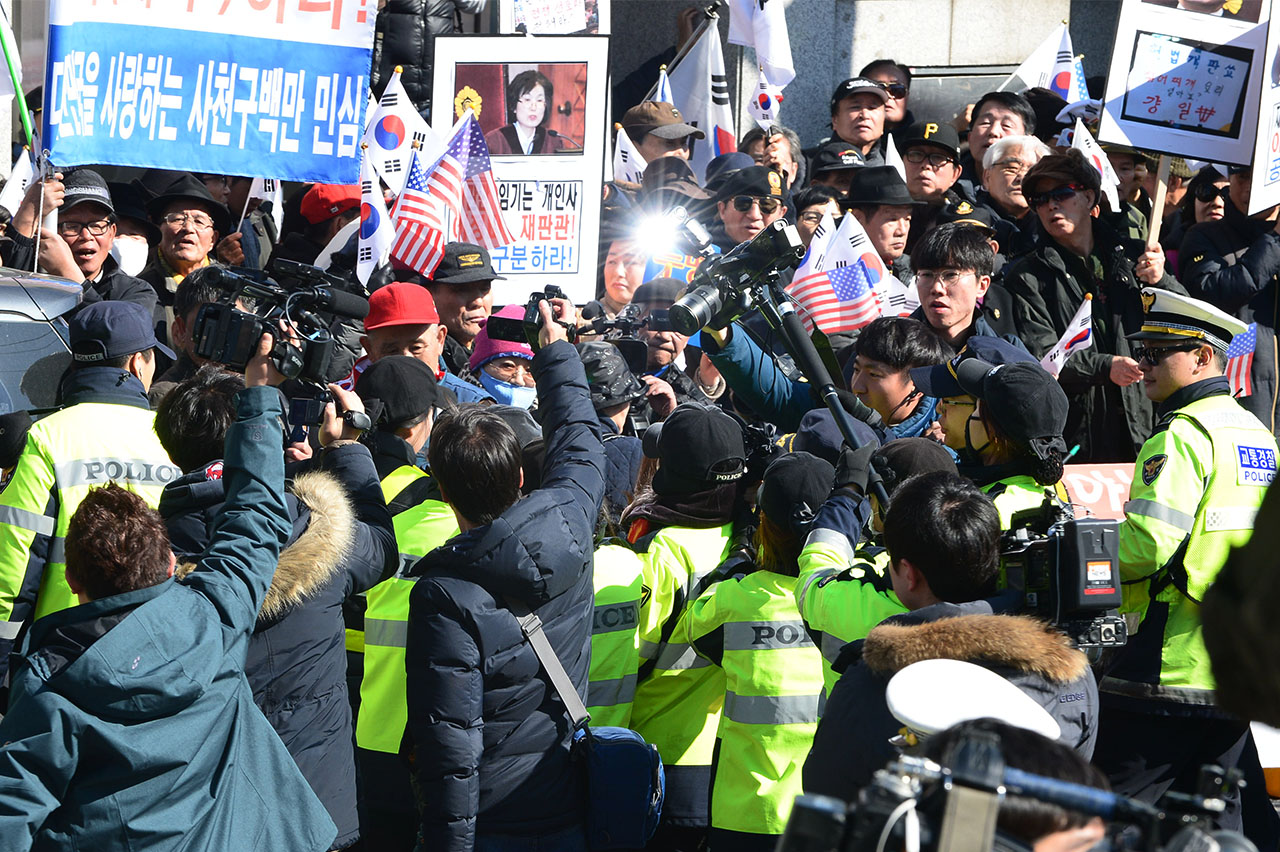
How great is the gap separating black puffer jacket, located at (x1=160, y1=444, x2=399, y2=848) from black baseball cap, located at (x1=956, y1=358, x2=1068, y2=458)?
184 centimetres

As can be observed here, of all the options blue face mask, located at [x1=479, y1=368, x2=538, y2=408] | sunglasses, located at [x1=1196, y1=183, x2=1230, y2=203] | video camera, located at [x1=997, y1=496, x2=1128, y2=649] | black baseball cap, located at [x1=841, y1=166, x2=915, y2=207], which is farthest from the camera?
sunglasses, located at [x1=1196, y1=183, x2=1230, y2=203]

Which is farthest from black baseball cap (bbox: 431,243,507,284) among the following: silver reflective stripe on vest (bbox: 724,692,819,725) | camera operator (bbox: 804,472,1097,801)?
camera operator (bbox: 804,472,1097,801)

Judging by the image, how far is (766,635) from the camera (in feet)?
12.6

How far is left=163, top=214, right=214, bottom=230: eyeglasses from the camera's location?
7613mm

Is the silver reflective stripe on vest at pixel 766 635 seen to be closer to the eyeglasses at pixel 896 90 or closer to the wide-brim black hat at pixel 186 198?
the wide-brim black hat at pixel 186 198

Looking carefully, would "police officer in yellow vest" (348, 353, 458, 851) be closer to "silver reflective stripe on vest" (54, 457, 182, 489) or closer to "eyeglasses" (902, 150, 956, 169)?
"silver reflective stripe on vest" (54, 457, 182, 489)

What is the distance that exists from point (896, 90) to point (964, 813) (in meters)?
9.59

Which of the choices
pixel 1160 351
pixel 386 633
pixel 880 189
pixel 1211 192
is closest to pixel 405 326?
pixel 386 633

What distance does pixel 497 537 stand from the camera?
345 cm

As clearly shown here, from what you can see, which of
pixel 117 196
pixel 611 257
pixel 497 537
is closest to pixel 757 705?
pixel 497 537

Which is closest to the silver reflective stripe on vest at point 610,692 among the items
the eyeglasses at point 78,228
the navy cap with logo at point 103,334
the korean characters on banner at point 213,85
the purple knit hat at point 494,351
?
the navy cap with logo at point 103,334

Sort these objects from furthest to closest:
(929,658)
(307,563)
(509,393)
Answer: (509,393)
(307,563)
(929,658)

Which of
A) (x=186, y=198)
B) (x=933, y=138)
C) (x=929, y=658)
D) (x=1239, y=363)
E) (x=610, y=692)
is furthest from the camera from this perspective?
(x=933, y=138)

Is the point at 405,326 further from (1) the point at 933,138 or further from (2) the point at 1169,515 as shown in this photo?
(1) the point at 933,138
